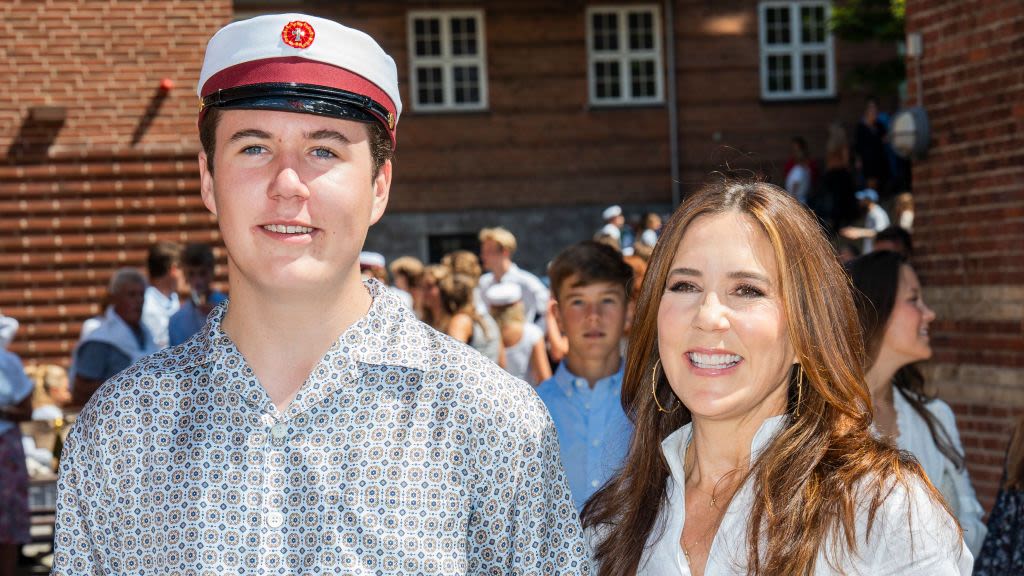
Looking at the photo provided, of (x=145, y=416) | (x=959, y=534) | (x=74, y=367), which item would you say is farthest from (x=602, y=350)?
(x=74, y=367)

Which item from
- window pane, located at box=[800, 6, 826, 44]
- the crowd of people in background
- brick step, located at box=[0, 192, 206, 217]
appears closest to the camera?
the crowd of people in background

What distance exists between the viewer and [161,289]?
9250 millimetres

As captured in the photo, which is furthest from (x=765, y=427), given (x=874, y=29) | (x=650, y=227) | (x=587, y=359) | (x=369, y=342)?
(x=874, y=29)

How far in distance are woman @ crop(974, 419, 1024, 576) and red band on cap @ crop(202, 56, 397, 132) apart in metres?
2.95

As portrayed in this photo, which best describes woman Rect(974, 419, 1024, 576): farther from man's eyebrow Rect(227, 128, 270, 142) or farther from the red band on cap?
man's eyebrow Rect(227, 128, 270, 142)

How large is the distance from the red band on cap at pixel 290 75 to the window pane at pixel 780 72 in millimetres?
19977

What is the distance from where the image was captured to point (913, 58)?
766cm

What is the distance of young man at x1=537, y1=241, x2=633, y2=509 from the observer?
505 centimetres

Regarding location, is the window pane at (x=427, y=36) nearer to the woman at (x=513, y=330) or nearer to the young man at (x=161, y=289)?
the young man at (x=161, y=289)

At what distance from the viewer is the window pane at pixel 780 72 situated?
21.8 metres

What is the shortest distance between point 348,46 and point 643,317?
1045mm

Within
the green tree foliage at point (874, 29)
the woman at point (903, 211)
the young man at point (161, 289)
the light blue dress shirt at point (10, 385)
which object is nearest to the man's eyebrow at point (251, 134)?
the light blue dress shirt at point (10, 385)

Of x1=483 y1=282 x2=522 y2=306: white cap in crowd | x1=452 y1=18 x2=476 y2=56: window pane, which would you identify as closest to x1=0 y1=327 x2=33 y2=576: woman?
x1=483 y1=282 x2=522 y2=306: white cap in crowd

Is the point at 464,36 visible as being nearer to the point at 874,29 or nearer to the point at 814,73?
the point at 814,73
